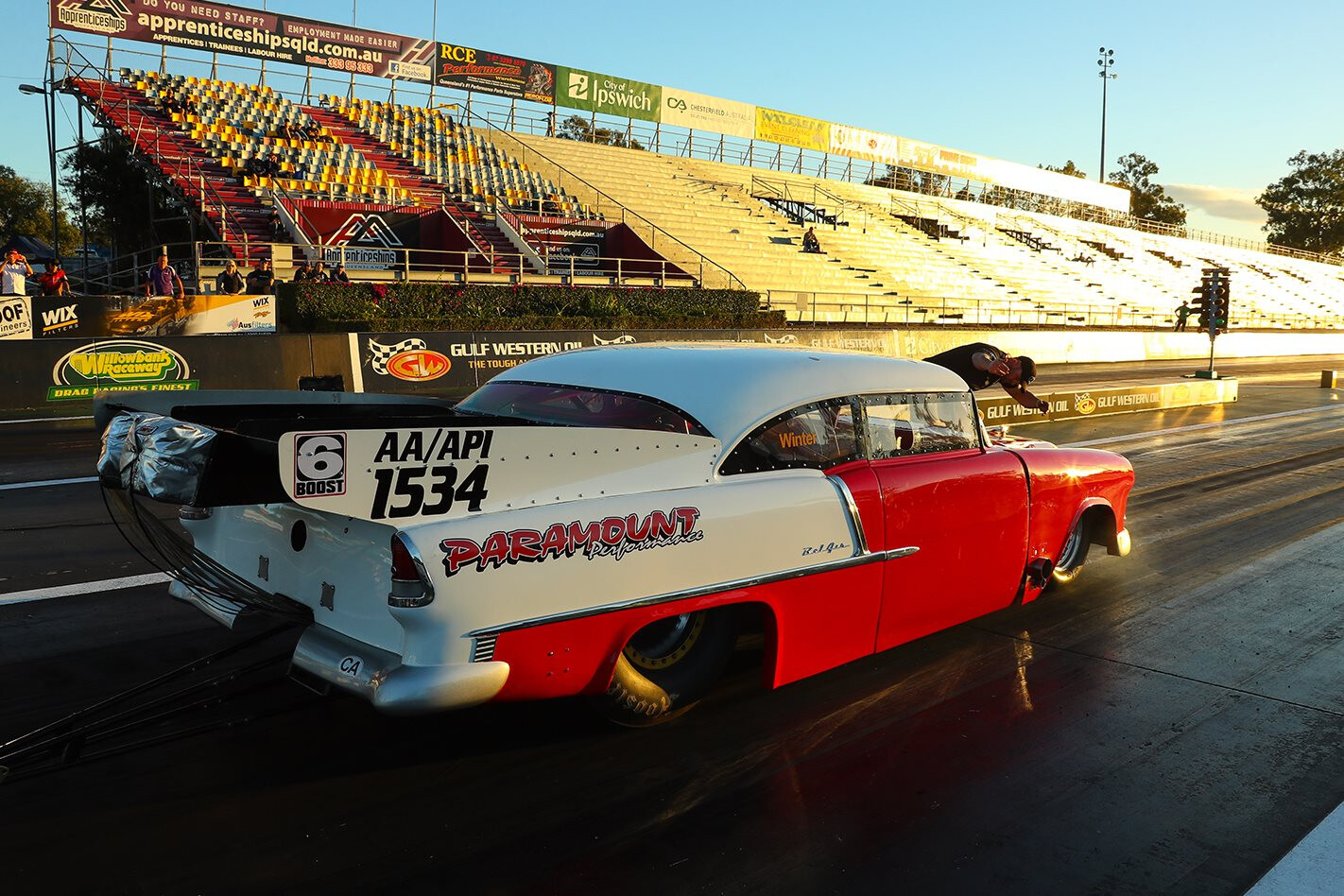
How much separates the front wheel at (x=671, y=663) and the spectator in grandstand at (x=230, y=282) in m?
17.1

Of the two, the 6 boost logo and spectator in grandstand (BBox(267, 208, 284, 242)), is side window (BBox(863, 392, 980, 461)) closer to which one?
the 6 boost logo

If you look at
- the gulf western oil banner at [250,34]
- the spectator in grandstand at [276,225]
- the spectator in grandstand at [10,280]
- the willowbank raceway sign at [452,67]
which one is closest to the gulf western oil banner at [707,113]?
Answer: the willowbank raceway sign at [452,67]

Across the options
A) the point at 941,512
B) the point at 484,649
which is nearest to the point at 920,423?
the point at 941,512

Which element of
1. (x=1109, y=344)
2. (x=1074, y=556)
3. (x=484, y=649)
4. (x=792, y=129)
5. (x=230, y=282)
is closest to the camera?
(x=484, y=649)

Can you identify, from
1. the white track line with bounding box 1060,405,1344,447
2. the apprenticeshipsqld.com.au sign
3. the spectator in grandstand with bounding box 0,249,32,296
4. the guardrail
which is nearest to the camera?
the white track line with bounding box 1060,405,1344,447

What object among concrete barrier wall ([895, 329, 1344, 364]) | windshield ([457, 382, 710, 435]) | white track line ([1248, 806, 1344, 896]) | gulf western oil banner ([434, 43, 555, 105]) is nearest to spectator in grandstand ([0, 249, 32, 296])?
windshield ([457, 382, 710, 435])

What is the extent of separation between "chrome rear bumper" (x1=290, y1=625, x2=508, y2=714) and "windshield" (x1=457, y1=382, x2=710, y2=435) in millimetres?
1080

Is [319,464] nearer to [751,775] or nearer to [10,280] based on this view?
[751,775]

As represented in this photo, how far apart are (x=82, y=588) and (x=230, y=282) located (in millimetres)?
14782

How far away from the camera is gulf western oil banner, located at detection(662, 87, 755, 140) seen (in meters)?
44.0

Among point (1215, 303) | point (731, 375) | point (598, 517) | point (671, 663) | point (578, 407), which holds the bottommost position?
point (671, 663)

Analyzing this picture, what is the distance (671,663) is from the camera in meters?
4.10

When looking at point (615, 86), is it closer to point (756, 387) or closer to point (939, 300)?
point (939, 300)

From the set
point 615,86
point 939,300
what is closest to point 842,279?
point 939,300
